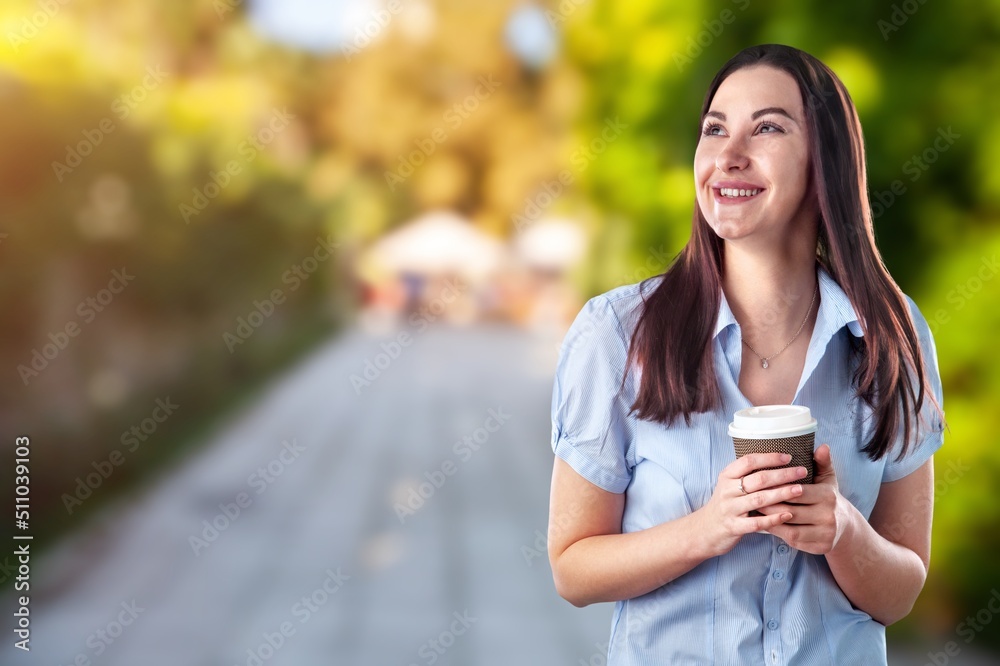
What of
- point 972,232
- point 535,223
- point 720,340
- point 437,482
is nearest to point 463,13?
point 535,223

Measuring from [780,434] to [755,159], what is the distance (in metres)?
0.29

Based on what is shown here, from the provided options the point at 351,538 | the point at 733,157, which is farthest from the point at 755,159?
the point at 351,538

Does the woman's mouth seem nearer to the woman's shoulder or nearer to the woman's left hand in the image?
the woman's shoulder

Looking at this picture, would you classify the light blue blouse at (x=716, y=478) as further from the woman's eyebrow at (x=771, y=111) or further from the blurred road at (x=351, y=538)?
the blurred road at (x=351, y=538)

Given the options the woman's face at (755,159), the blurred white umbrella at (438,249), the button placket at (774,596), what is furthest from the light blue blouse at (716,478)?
the blurred white umbrella at (438,249)

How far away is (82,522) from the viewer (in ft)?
11.5

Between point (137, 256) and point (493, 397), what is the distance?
5.03ft

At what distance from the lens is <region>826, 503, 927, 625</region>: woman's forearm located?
92 cm

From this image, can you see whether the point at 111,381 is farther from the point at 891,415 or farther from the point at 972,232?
the point at 891,415

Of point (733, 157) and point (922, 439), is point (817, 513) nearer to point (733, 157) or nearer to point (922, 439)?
point (922, 439)

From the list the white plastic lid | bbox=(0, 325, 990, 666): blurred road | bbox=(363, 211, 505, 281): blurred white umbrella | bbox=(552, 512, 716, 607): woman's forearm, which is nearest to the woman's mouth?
the white plastic lid

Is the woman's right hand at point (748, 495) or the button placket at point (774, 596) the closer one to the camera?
the woman's right hand at point (748, 495)

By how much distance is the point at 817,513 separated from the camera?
868mm

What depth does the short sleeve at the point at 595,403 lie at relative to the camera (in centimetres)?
95
